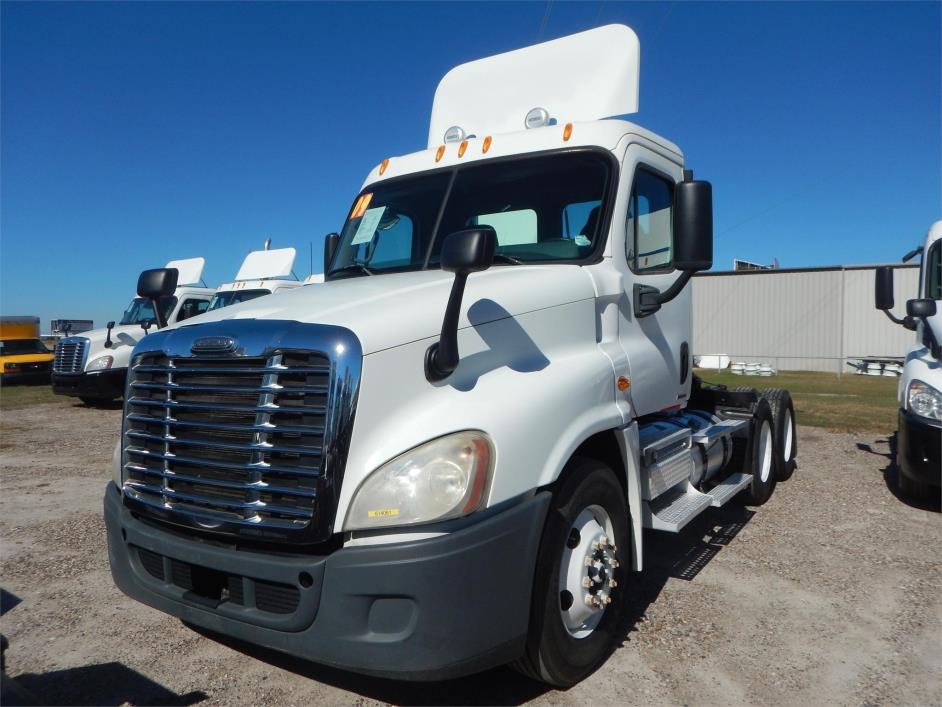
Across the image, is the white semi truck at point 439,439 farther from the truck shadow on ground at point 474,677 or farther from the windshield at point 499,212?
the truck shadow on ground at point 474,677

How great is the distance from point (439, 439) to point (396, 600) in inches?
22.9

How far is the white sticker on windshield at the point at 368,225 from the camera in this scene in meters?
4.45

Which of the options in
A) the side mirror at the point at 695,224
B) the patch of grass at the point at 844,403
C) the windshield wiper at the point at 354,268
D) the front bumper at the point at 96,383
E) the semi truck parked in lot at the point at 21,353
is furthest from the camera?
the semi truck parked in lot at the point at 21,353

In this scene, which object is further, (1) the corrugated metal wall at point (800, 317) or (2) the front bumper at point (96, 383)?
(1) the corrugated metal wall at point (800, 317)

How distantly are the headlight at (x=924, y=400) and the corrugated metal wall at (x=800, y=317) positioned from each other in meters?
23.8

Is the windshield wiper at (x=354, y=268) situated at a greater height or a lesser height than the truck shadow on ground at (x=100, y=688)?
greater

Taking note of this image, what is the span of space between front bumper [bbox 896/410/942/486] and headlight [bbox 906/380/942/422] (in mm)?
58

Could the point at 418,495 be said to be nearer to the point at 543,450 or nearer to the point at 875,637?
the point at 543,450

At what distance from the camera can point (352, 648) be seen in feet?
8.09

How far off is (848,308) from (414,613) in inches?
1186

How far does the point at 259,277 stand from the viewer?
48.9 ft

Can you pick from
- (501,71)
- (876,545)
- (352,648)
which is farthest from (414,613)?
(876,545)

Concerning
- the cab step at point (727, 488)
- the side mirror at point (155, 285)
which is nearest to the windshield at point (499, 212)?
the side mirror at point (155, 285)

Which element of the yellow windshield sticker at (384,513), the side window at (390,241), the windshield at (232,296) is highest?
the windshield at (232,296)
